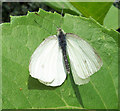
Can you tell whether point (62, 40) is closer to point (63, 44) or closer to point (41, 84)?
point (63, 44)

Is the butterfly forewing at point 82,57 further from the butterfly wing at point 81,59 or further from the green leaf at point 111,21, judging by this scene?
the green leaf at point 111,21

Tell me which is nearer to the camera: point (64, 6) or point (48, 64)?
point (48, 64)

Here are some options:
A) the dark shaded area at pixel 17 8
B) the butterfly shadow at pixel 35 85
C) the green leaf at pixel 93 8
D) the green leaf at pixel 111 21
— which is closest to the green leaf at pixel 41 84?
the butterfly shadow at pixel 35 85

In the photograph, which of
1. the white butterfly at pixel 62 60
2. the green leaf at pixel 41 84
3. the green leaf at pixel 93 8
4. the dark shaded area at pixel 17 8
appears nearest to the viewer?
the green leaf at pixel 41 84

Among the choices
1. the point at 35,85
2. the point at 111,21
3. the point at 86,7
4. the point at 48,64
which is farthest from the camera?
the point at 111,21

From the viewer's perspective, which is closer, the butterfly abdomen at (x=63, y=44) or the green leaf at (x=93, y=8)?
the butterfly abdomen at (x=63, y=44)

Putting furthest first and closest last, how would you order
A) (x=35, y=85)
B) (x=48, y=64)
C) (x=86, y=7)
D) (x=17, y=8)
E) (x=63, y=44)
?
(x=17, y=8) → (x=86, y=7) → (x=63, y=44) → (x=48, y=64) → (x=35, y=85)

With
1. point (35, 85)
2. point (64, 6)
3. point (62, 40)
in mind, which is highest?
point (64, 6)

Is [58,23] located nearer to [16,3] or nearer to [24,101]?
[24,101]

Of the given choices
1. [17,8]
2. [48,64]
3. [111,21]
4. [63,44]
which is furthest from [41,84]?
[17,8]

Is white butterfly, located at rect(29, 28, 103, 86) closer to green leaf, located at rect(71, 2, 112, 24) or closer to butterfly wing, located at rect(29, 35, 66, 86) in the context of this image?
butterfly wing, located at rect(29, 35, 66, 86)
